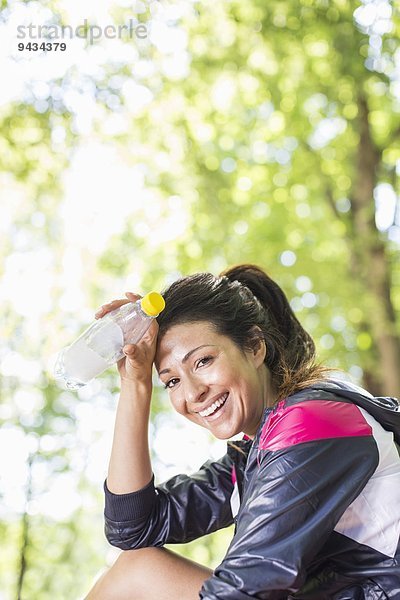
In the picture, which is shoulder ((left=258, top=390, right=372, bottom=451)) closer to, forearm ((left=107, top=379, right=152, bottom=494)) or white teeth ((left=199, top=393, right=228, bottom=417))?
white teeth ((left=199, top=393, right=228, bottom=417))

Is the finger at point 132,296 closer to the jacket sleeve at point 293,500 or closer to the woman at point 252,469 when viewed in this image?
the woman at point 252,469

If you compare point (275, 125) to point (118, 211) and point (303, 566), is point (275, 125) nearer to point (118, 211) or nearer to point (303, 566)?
point (118, 211)

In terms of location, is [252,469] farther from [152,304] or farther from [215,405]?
[152,304]

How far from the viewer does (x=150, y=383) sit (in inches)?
75.3

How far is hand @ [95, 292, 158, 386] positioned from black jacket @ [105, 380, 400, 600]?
0.36 meters

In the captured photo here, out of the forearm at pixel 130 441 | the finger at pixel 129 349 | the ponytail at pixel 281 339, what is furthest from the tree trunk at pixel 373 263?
the finger at pixel 129 349

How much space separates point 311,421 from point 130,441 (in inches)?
23.7

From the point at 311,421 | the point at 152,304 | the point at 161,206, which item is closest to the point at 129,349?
the point at 152,304

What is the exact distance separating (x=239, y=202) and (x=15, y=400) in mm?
2149

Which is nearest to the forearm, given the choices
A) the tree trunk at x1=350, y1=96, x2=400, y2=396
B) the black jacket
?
the black jacket

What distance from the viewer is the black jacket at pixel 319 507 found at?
136cm

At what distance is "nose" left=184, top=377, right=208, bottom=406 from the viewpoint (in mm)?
1714

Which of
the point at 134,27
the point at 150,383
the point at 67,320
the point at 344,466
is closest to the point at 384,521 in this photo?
the point at 344,466

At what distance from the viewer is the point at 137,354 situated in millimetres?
1800
